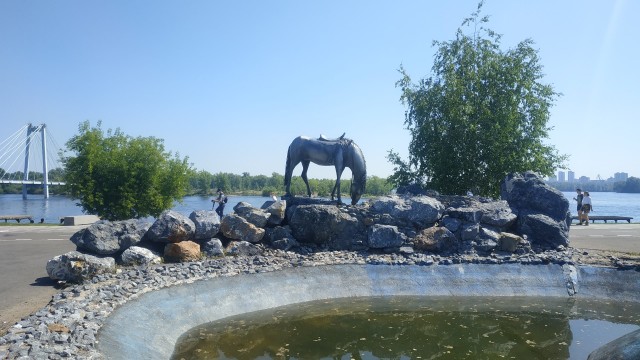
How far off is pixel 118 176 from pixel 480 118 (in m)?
17.7

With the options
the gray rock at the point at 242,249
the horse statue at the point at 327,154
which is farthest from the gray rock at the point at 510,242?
the gray rock at the point at 242,249

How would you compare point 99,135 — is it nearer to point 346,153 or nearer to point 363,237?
point 346,153

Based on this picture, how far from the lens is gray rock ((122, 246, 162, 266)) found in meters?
11.4

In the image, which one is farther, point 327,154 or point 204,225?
point 327,154

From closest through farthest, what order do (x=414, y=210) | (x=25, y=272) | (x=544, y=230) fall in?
1. (x=25, y=272)
2. (x=544, y=230)
3. (x=414, y=210)

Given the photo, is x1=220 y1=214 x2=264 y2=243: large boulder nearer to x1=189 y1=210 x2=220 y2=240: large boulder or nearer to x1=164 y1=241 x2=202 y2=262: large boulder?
x1=189 y1=210 x2=220 y2=240: large boulder

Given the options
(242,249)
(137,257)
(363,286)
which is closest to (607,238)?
(363,286)

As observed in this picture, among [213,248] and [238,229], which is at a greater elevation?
[238,229]

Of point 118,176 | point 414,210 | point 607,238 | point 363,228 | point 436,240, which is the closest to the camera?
point 436,240

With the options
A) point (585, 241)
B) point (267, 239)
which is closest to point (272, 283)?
point (267, 239)

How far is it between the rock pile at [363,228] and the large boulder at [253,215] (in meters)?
0.03

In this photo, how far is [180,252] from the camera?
12.1m

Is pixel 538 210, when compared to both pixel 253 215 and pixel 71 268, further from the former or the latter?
pixel 71 268

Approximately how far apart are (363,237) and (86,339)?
30.6 feet
